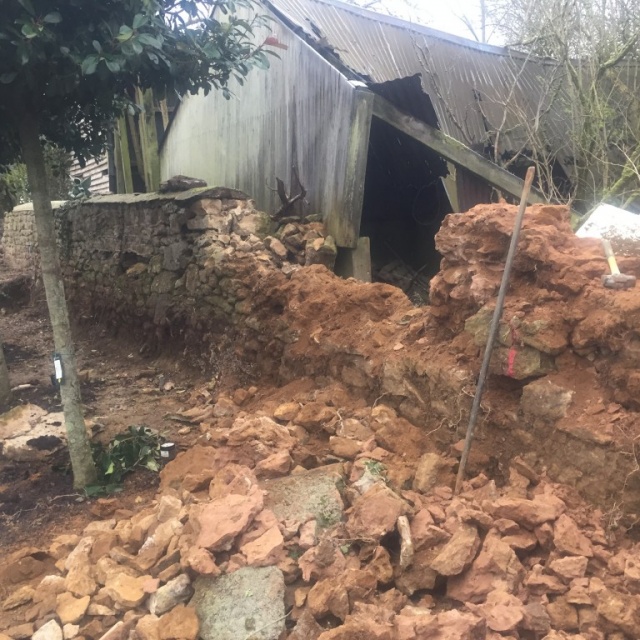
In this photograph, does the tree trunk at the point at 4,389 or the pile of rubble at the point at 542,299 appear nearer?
the pile of rubble at the point at 542,299

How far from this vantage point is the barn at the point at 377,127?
19.8 ft

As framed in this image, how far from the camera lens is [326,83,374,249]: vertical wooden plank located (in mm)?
5824

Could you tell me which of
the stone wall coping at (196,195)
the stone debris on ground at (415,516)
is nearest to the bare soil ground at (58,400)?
the stone debris on ground at (415,516)

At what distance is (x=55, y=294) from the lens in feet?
13.5

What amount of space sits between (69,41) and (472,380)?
310cm

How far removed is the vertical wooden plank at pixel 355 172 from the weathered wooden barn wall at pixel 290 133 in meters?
0.01

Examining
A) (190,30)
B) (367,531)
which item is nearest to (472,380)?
(367,531)

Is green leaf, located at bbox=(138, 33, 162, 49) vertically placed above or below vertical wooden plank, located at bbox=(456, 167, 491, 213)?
above

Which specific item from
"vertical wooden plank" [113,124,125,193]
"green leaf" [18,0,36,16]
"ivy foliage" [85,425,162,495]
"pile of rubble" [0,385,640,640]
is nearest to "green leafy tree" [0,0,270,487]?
"green leaf" [18,0,36,16]

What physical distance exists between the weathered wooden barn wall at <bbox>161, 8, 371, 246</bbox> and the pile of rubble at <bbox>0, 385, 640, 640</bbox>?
3.49 m

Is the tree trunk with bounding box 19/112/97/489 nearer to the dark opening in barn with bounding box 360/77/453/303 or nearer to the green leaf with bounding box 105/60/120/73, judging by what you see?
the green leaf with bounding box 105/60/120/73

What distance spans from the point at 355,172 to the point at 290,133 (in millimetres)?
1639

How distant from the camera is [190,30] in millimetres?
4020

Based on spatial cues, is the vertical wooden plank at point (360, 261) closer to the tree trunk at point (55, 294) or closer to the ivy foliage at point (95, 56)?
the ivy foliage at point (95, 56)
